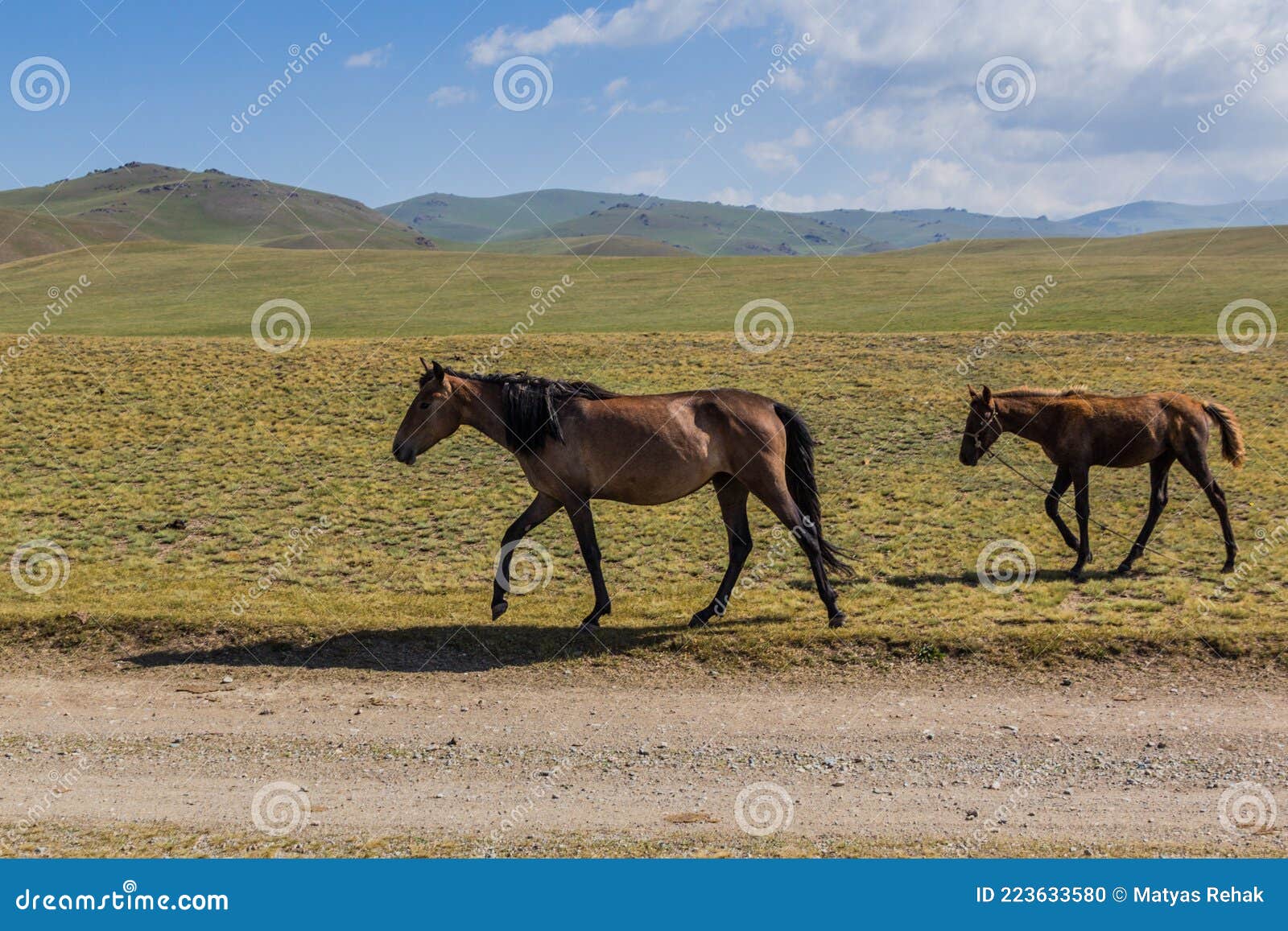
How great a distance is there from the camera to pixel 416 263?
100m

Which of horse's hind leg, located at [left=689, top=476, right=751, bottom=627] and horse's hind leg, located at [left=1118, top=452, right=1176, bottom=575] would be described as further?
horse's hind leg, located at [left=1118, top=452, right=1176, bottom=575]

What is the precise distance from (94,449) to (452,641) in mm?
15533

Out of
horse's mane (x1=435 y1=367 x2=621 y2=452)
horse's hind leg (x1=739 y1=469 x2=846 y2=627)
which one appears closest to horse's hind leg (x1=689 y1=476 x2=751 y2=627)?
horse's hind leg (x1=739 y1=469 x2=846 y2=627)

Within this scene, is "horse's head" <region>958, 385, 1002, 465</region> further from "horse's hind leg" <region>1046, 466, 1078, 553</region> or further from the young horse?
the young horse

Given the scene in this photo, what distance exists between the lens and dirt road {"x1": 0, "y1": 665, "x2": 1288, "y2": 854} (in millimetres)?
8195

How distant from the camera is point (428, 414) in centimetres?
1338

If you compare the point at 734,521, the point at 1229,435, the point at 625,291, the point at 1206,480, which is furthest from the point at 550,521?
the point at 625,291

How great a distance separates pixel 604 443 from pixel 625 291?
186 feet

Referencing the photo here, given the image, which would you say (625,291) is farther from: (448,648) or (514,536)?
(448,648)

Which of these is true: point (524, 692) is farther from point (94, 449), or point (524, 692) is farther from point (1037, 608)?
point (94, 449)

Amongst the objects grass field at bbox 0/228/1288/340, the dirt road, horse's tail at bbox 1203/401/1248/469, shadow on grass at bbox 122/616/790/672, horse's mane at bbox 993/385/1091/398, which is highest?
grass field at bbox 0/228/1288/340

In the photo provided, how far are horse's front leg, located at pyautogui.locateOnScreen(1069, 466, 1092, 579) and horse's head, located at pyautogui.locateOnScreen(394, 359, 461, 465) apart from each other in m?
9.22

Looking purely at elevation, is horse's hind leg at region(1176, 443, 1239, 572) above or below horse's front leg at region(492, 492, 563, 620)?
above

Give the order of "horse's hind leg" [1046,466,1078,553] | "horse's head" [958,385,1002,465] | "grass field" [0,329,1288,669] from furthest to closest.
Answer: "horse's hind leg" [1046,466,1078,553]
"horse's head" [958,385,1002,465]
"grass field" [0,329,1288,669]
